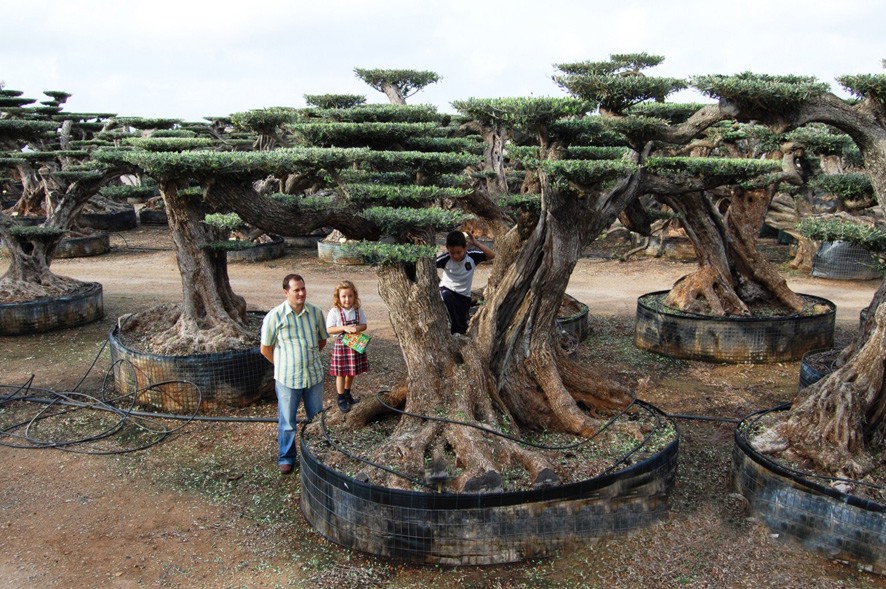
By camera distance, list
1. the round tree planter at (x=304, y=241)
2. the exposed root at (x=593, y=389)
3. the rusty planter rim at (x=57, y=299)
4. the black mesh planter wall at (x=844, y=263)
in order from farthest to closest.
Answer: the round tree planter at (x=304, y=241) → the black mesh planter wall at (x=844, y=263) → the rusty planter rim at (x=57, y=299) → the exposed root at (x=593, y=389)

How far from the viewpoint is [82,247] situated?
19562mm

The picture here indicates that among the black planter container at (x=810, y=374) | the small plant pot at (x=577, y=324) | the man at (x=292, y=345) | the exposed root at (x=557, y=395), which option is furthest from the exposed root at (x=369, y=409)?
the black planter container at (x=810, y=374)

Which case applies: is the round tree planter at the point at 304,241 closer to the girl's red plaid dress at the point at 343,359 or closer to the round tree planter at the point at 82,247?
the round tree planter at the point at 82,247

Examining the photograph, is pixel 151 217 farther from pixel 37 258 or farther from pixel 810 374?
pixel 810 374

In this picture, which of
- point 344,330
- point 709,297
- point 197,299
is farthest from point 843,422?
point 197,299

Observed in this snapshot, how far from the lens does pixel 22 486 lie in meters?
6.73

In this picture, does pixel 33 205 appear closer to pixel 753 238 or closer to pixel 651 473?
pixel 753 238

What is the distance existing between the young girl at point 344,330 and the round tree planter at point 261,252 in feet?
40.2

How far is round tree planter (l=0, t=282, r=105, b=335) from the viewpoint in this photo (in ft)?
38.3

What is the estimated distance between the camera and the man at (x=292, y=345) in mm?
6551

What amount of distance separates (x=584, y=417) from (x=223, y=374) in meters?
4.15

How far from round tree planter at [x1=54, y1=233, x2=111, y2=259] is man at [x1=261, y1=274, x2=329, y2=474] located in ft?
49.2

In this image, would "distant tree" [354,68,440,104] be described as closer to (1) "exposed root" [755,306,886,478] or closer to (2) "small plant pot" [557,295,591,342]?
(2) "small plant pot" [557,295,591,342]

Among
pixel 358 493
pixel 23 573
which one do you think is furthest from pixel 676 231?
pixel 23 573
